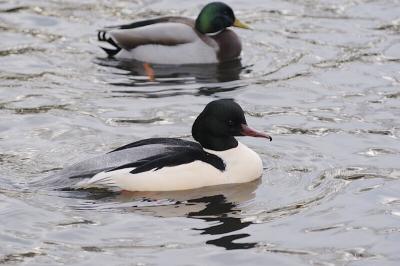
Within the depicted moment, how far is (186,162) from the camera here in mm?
10695

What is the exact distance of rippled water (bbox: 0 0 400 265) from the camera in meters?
9.38

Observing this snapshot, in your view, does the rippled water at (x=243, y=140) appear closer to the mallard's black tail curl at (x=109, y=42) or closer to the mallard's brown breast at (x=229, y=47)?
the mallard's black tail curl at (x=109, y=42)

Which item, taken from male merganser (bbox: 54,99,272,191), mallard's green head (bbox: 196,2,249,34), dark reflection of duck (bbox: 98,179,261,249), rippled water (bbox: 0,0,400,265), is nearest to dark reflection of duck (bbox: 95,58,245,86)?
rippled water (bbox: 0,0,400,265)

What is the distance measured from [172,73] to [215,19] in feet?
3.87

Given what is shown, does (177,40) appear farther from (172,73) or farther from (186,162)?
(186,162)

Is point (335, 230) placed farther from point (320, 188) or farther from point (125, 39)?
point (125, 39)

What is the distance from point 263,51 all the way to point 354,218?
249 inches

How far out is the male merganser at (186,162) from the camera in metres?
10.5

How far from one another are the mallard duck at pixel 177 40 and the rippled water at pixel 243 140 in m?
0.24

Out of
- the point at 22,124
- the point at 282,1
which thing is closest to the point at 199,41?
the point at 282,1

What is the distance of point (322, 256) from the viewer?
9.13 m

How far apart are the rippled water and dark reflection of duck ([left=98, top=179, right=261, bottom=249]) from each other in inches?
1.0

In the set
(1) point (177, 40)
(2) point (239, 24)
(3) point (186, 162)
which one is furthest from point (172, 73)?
(3) point (186, 162)

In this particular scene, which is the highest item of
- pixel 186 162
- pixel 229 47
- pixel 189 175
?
pixel 229 47
